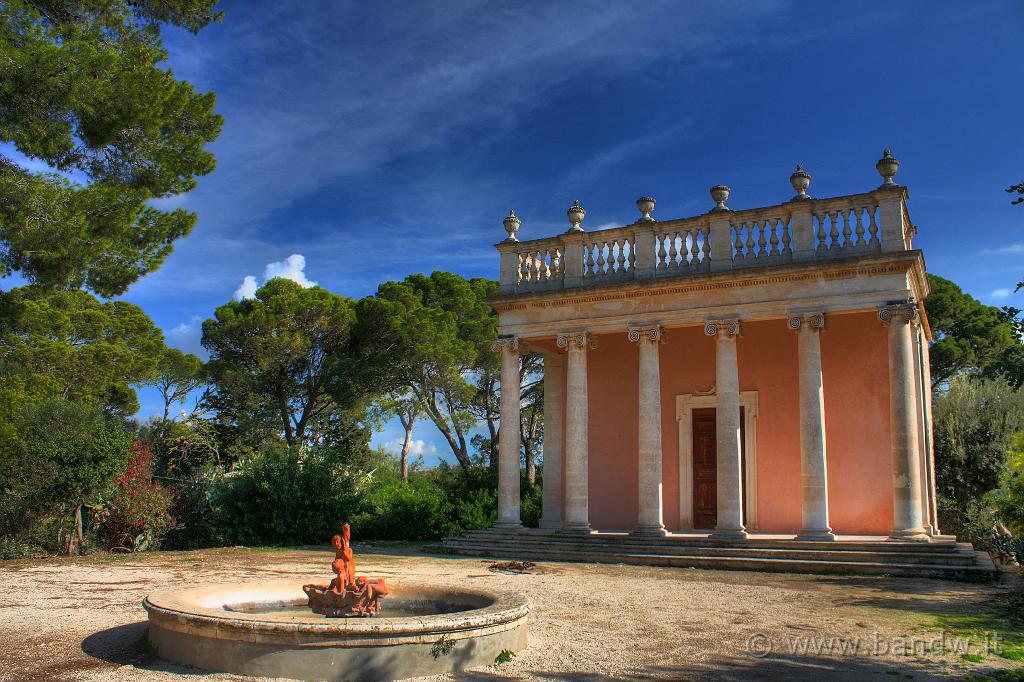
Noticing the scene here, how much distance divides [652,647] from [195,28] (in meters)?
12.6

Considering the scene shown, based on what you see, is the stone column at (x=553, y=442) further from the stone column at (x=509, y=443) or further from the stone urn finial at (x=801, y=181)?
the stone urn finial at (x=801, y=181)

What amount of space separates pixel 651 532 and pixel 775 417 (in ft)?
12.9

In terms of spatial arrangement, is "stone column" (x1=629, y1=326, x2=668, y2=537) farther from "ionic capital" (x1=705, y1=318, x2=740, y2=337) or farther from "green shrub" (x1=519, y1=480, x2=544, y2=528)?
"green shrub" (x1=519, y1=480, x2=544, y2=528)

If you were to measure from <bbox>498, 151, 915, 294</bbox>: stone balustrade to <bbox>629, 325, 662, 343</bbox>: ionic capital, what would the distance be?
3.41ft

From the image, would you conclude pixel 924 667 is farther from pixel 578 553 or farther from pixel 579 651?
pixel 578 553

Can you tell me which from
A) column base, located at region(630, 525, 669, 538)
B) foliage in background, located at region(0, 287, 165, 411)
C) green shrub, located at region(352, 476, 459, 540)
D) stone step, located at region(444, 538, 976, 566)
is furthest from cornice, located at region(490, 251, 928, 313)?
foliage in background, located at region(0, 287, 165, 411)

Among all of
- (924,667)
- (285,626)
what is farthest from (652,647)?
(285,626)

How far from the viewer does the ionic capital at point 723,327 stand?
15.0 m

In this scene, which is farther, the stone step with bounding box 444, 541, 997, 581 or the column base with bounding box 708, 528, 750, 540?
the column base with bounding box 708, 528, 750, 540

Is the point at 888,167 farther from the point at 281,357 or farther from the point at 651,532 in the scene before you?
the point at 281,357

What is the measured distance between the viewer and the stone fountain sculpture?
7062mm

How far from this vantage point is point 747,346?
17.2 meters

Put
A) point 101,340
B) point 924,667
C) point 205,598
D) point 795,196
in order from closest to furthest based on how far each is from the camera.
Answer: point 924,667 → point 205,598 → point 795,196 → point 101,340

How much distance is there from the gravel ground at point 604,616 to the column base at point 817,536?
1.56 metres
